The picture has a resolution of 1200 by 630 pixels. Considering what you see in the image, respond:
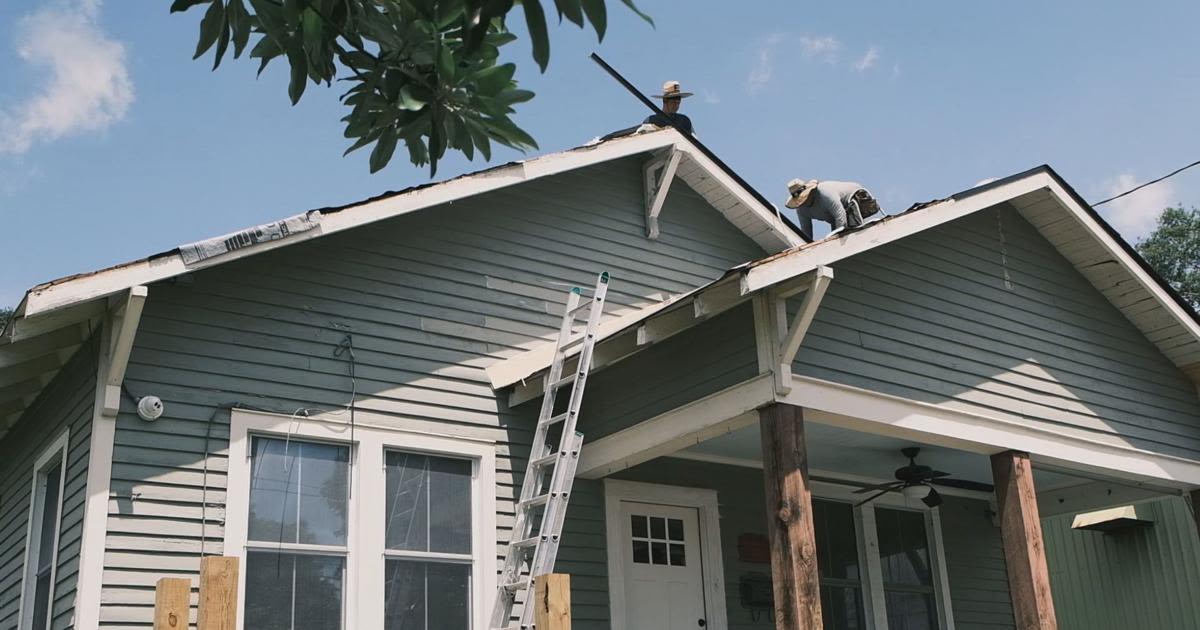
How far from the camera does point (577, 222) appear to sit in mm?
10008

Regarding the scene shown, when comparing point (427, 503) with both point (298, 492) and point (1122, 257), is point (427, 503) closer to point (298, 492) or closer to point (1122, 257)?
point (298, 492)

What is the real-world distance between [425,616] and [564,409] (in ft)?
5.94

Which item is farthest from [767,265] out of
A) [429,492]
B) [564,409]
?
[429,492]

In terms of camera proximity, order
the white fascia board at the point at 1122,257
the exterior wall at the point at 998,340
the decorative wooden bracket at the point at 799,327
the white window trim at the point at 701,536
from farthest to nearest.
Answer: the white fascia board at the point at 1122,257 < the white window trim at the point at 701,536 < the exterior wall at the point at 998,340 < the decorative wooden bracket at the point at 799,327

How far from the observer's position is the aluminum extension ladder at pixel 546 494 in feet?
23.6

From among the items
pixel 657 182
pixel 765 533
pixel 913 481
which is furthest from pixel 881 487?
pixel 657 182

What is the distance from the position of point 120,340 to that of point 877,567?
22.3 ft

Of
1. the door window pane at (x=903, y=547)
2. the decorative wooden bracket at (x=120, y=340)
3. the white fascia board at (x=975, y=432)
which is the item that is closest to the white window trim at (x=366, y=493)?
the decorative wooden bracket at (x=120, y=340)

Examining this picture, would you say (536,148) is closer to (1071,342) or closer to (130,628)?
(130,628)

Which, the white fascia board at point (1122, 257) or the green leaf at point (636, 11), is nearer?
the green leaf at point (636, 11)

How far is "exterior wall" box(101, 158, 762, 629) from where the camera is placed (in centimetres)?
743

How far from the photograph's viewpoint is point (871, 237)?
25.4 ft

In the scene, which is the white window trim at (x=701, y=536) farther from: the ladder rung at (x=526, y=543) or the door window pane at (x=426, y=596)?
→ the ladder rung at (x=526, y=543)

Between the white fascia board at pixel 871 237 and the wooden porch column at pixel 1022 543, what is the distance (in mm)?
1778
